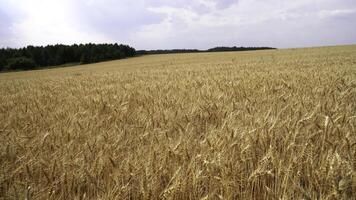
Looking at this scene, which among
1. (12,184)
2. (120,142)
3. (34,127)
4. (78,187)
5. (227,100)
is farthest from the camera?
(227,100)

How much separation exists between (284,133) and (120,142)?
1469mm

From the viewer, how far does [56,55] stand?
75.6m

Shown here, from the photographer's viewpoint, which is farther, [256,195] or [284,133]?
[284,133]

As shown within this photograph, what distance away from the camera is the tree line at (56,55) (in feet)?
227

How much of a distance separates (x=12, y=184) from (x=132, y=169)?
0.88 m

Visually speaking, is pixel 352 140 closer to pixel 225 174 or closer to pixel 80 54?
pixel 225 174

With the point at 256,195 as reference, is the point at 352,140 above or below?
above

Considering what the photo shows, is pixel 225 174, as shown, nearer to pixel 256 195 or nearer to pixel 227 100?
pixel 256 195

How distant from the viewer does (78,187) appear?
2.13 m

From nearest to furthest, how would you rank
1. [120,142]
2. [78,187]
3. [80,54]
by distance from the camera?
[78,187] → [120,142] → [80,54]

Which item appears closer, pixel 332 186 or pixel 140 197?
pixel 332 186

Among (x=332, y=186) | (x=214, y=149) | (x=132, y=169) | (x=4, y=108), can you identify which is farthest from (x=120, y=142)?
(x=4, y=108)

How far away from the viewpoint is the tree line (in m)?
69.2

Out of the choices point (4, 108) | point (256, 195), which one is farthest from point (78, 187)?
point (4, 108)
